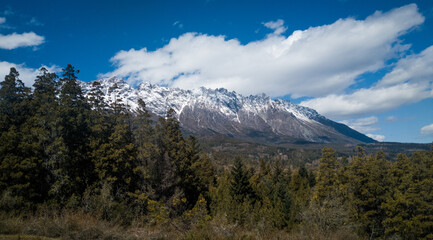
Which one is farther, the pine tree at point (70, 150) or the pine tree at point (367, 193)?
the pine tree at point (367, 193)

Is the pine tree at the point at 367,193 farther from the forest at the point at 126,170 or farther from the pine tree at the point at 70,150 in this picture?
the pine tree at the point at 70,150

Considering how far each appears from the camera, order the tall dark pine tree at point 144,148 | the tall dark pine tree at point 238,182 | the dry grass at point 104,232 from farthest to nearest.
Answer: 1. the tall dark pine tree at point 238,182
2. the tall dark pine tree at point 144,148
3. the dry grass at point 104,232

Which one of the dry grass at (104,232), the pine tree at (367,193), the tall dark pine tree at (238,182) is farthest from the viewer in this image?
the tall dark pine tree at (238,182)

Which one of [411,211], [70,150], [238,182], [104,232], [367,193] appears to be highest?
[70,150]

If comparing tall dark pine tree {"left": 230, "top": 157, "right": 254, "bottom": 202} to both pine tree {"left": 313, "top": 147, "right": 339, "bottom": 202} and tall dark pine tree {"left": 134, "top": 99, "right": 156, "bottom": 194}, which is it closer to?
pine tree {"left": 313, "top": 147, "right": 339, "bottom": 202}

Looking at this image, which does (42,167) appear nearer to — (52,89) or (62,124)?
(62,124)

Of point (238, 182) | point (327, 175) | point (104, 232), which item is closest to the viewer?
point (104, 232)

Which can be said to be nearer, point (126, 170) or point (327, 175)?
point (126, 170)

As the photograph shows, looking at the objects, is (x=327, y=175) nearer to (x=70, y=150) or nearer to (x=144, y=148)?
(x=144, y=148)

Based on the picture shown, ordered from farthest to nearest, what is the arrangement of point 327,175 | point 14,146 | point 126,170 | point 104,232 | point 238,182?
point 238,182 → point 327,175 → point 126,170 → point 14,146 → point 104,232

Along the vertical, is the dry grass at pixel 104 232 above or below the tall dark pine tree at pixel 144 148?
below

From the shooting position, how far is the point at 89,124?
1236 inches

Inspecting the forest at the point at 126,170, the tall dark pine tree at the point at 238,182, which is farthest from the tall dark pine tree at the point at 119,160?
the tall dark pine tree at the point at 238,182

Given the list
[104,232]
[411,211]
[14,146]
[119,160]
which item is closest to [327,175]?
[411,211]
